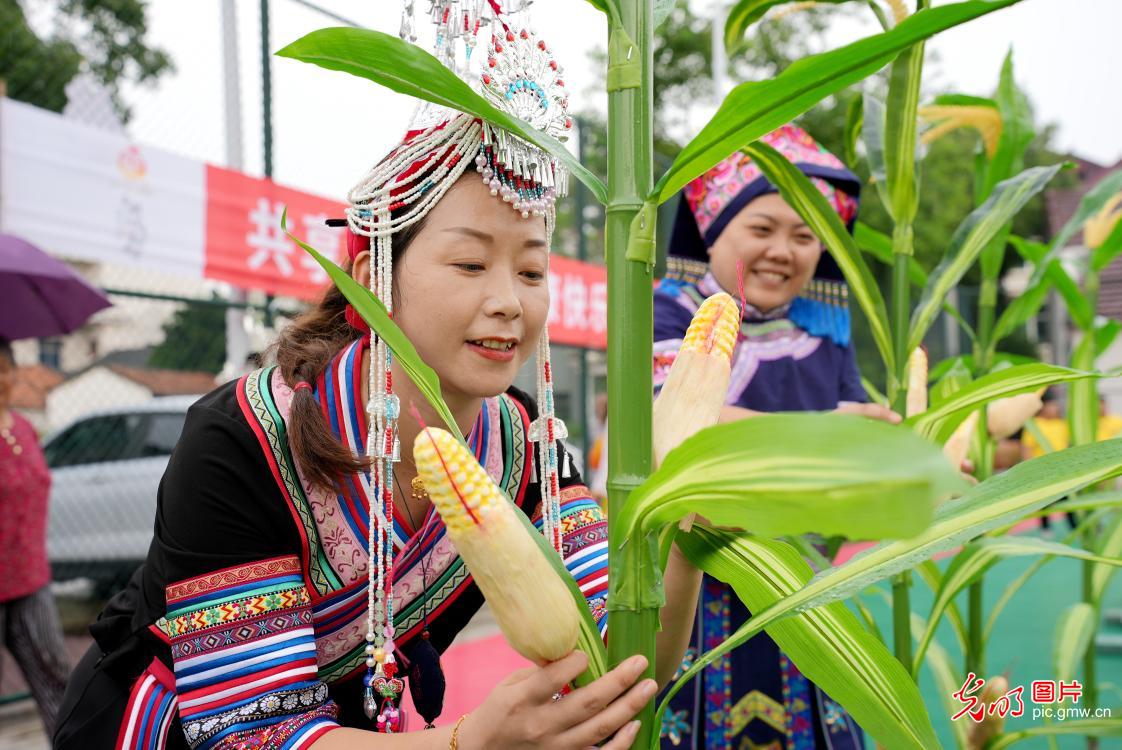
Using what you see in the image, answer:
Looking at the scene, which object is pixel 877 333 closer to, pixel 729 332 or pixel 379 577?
pixel 729 332

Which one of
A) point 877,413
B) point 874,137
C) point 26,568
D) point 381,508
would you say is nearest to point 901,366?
point 877,413

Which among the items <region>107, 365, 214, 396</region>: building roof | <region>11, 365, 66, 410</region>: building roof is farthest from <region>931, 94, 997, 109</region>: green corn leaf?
<region>11, 365, 66, 410</region>: building roof

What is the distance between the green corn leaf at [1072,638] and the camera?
145cm

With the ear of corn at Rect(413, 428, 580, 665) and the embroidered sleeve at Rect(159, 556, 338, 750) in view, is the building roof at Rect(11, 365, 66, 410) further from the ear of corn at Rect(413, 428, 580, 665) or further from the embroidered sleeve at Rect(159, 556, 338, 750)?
the ear of corn at Rect(413, 428, 580, 665)

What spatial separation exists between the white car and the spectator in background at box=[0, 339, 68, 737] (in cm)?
83

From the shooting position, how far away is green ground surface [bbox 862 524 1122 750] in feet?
7.68

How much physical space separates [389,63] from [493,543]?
30 cm

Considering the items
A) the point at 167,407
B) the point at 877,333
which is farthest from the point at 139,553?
the point at 877,333

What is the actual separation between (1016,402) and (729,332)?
3.45ft

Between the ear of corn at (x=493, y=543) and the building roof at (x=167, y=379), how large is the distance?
10.6ft

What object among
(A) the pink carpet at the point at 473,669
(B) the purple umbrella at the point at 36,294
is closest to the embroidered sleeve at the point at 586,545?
(A) the pink carpet at the point at 473,669

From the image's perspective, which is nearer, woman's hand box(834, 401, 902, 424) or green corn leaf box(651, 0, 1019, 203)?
green corn leaf box(651, 0, 1019, 203)

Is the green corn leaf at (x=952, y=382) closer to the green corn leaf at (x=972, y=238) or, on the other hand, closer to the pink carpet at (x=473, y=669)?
the green corn leaf at (x=972, y=238)

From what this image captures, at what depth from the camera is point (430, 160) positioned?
2.72ft
